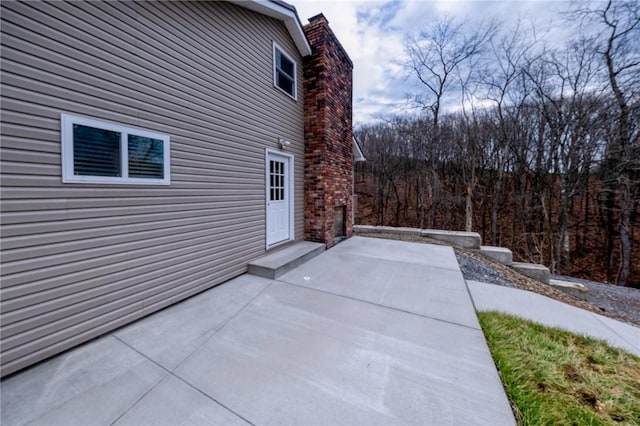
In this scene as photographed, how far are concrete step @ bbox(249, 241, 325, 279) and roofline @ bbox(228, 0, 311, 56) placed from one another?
4.41 metres

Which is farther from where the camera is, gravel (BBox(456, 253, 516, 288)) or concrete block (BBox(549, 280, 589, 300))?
concrete block (BBox(549, 280, 589, 300))

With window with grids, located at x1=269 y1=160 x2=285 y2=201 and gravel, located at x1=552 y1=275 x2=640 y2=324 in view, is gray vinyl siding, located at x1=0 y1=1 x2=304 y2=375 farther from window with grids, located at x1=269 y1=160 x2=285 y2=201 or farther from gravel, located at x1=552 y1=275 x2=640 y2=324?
gravel, located at x1=552 y1=275 x2=640 y2=324

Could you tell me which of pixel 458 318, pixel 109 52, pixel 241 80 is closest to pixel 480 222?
pixel 458 318

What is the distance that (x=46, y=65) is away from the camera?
2049 mm

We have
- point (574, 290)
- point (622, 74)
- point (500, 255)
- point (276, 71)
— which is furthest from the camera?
point (622, 74)

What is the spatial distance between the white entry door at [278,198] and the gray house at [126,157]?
0.46ft

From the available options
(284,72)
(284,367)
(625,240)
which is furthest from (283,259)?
(625,240)

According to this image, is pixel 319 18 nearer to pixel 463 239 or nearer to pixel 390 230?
pixel 390 230

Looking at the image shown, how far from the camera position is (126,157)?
261cm

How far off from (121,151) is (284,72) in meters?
3.99

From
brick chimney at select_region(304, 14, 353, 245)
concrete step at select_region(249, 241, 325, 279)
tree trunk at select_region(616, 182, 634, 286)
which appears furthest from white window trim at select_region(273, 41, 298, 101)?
tree trunk at select_region(616, 182, 634, 286)

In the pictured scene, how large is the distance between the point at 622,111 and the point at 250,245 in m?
12.6

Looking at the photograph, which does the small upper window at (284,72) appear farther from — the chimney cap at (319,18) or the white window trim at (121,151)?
the white window trim at (121,151)

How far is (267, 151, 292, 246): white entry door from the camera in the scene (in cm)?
508
